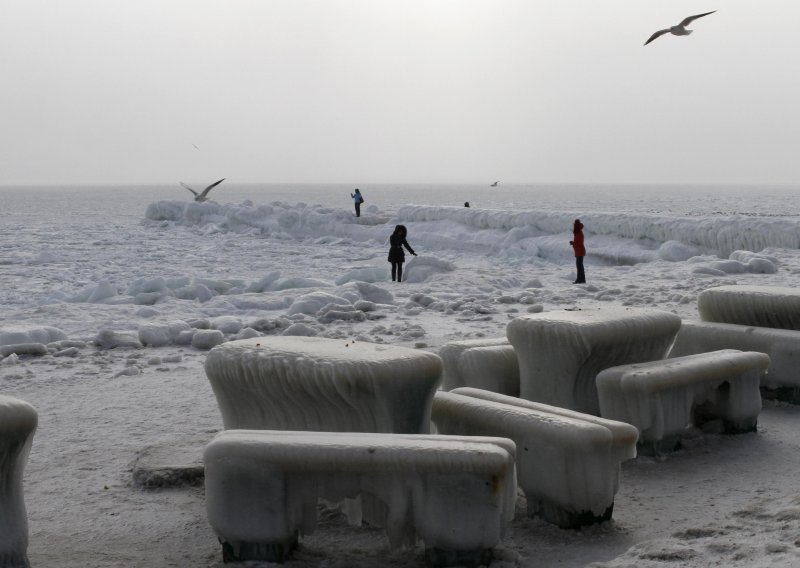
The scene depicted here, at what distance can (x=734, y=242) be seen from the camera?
1906 cm

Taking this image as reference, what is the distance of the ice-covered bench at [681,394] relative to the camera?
4.77 metres

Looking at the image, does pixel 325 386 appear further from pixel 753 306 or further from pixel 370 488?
pixel 753 306

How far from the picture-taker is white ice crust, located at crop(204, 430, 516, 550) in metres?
3.25

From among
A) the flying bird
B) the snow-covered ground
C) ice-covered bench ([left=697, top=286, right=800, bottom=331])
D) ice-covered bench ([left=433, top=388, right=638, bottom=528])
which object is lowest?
the snow-covered ground

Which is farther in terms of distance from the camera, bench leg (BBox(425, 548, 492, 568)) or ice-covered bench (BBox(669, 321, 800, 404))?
ice-covered bench (BBox(669, 321, 800, 404))

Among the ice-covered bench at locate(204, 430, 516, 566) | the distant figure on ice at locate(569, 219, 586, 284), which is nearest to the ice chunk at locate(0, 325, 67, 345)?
the ice-covered bench at locate(204, 430, 516, 566)

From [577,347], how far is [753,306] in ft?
6.92

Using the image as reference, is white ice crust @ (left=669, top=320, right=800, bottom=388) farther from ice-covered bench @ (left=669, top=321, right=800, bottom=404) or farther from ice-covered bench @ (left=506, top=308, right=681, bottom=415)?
ice-covered bench @ (left=506, top=308, right=681, bottom=415)

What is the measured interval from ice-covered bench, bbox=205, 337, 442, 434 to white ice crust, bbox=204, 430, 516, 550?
0.56 meters

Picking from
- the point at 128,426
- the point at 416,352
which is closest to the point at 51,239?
the point at 128,426

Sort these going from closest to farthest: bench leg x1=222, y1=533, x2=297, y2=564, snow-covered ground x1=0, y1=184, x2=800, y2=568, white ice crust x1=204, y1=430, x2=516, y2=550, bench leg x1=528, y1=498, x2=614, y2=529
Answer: white ice crust x1=204, y1=430, x2=516, y2=550 → bench leg x1=222, y1=533, x2=297, y2=564 → snow-covered ground x1=0, y1=184, x2=800, y2=568 → bench leg x1=528, y1=498, x2=614, y2=529

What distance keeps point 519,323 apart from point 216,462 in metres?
2.36

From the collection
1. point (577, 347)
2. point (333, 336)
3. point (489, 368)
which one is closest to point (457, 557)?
point (577, 347)

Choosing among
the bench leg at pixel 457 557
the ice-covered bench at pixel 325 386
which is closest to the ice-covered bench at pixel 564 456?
the ice-covered bench at pixel 325 386
